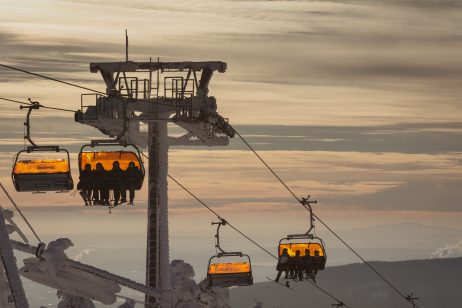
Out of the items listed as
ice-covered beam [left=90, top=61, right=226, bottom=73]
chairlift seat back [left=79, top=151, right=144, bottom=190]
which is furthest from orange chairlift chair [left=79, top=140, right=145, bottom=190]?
ice-covered beam [left=90, top=61, right=226, bottom=73]

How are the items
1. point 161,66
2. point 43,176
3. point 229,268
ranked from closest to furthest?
point 43,176
point 161,66
point 229,268

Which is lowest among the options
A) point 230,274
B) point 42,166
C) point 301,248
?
point 230,274

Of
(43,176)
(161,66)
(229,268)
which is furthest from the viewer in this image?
(229,268)

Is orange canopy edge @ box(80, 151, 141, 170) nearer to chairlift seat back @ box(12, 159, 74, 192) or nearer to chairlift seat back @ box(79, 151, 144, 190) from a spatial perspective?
chairlift seat back @ box(79, 151, 144, 190)

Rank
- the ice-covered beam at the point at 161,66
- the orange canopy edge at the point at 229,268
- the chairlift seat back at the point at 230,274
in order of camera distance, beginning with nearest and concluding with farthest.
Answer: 1. the ice-covered beam at the point at 161,66
2. the chairlift seat back at the point at 230,274
3. the orange canopy edge at the point at 229,268

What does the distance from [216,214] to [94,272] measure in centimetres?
1043

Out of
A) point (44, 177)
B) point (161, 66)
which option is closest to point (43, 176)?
point (44, 177)

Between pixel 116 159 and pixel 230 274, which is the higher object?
pixel 116 159

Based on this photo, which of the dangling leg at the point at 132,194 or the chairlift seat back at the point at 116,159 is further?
the dangling leg at the point at 132,194

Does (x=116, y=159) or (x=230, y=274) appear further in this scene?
(x=230, y=274)

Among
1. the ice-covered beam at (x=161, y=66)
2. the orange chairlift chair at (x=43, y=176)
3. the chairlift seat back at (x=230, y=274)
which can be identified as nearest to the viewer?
the orange chairlift chair at (x=43, y=176)

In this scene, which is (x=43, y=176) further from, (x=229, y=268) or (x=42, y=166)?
(x=229, y=268)

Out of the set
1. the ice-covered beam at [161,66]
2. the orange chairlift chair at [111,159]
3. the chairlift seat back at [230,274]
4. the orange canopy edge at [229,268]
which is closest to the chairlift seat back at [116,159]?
the orange chairlift chair at [111,159]

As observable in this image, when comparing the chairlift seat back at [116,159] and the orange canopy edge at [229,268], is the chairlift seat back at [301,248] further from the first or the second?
the chairlift seat back at [116,159]
